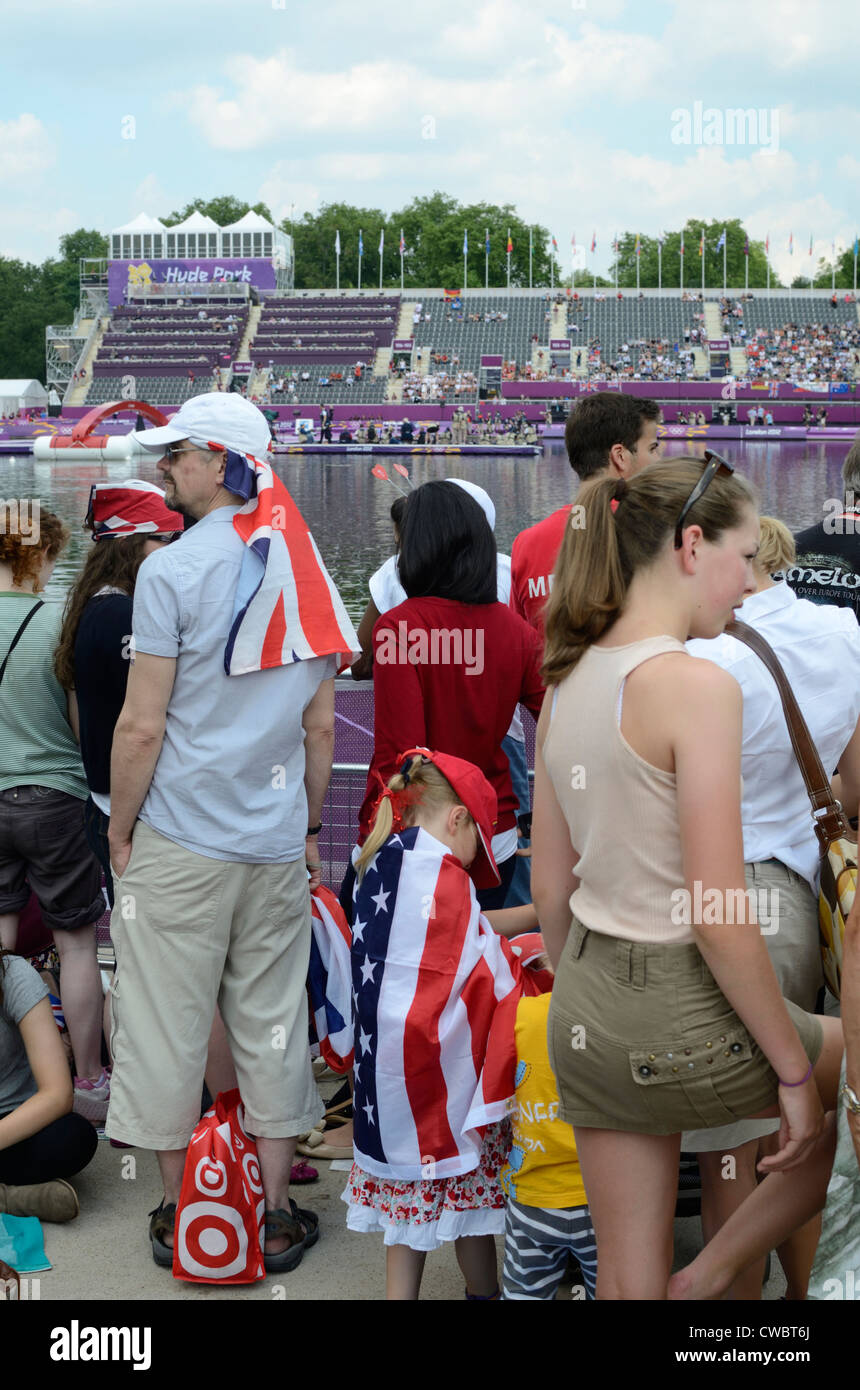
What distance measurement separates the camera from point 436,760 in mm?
2789

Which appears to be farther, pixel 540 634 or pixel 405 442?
pixel 405 442

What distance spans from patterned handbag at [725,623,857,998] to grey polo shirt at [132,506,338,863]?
1173mm

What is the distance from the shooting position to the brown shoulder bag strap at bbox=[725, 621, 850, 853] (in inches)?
96.0

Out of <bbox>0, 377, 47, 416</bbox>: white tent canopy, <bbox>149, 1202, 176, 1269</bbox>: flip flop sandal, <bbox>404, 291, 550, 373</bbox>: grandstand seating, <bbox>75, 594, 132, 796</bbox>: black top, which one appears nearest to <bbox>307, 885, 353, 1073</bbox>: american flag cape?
<bbox>149, 1202, 176, 1269</bbox>: flip flop sandal

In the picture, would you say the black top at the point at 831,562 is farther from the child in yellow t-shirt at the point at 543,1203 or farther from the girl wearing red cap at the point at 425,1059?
the child in yellow t-shirt at the point at 543,1203

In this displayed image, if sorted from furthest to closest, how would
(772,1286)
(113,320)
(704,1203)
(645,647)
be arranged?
(113,320)
(772,1286)
(704,1203)
(645,647)

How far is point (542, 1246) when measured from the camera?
2.53 m

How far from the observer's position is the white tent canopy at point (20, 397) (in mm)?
63188

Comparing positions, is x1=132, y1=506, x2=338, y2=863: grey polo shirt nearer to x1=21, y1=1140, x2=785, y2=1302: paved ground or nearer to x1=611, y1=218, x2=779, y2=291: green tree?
x1=21, y1=1140, x2=785, y2=1302: paved ground

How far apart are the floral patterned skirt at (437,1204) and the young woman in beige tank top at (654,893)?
586mm

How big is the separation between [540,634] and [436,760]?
2.61ft

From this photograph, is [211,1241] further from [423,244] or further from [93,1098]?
[423,244]
